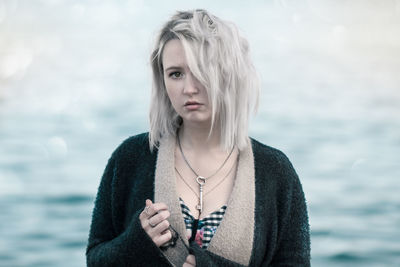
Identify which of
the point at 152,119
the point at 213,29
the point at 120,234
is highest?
the point at 213,29

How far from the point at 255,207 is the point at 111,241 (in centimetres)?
42

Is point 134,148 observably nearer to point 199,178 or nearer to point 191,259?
point 199,178

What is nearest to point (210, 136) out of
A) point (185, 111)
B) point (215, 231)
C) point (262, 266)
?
point (185, 111)

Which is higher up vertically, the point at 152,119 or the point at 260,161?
the point at 152,119

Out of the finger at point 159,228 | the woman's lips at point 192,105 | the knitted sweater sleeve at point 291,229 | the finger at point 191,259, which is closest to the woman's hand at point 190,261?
the finger at point 191,259

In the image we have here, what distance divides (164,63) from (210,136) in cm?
25

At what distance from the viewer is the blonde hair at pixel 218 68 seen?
172 centimetres

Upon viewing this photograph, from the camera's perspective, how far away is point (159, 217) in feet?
5.52

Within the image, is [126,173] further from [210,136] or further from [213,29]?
[213,29]

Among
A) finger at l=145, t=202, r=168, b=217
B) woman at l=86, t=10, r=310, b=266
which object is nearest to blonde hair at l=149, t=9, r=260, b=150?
woman at l=86, t=10, r=310, b=266

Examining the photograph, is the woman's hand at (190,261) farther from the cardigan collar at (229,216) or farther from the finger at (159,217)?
the finger at (159,217)

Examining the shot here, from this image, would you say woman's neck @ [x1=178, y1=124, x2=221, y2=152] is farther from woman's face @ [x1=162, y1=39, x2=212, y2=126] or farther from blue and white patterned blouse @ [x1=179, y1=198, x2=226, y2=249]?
blue and white patterned blouse @ [x1=179, y1=198, x2=226, y2=249]

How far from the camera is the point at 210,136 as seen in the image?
187 centimetres

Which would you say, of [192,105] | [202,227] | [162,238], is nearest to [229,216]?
[202,227]
